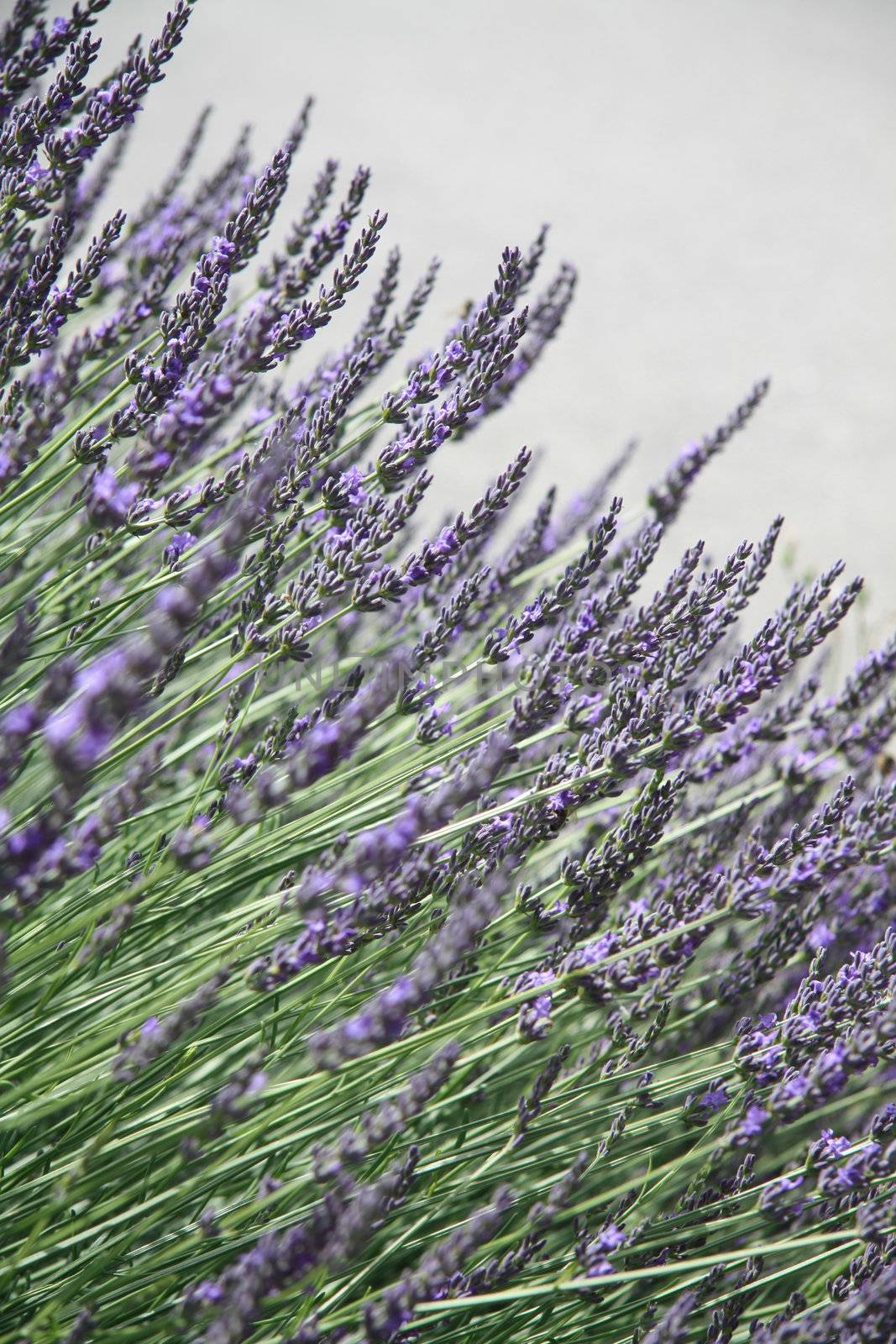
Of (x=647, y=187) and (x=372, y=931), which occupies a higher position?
(x=647, y=187)

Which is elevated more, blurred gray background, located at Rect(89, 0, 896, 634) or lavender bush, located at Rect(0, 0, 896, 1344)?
blurred gray background, located at Rect(89, 0, 896, 634)

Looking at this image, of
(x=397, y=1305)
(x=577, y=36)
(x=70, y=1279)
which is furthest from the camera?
(x=577, y=36)

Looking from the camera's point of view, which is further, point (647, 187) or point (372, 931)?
point (647, 187)

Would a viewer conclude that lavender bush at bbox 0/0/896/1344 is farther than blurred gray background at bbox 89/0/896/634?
No

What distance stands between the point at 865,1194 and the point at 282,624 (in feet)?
1.75

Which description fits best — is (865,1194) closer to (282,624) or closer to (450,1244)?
(450,1244)

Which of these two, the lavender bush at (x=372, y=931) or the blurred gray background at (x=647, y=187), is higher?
the blurred gray background at (x=647, y=187)

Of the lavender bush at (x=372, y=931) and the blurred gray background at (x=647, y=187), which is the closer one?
the lavender bush at (x=372, y=931)

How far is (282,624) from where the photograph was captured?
30.3 inches

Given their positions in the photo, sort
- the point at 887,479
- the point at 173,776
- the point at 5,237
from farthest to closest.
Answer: the point at 887,479
the point at 173,776
the point at 5,237

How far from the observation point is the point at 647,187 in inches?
140

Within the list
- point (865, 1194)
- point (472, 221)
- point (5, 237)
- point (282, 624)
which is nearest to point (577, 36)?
point (472, 221)

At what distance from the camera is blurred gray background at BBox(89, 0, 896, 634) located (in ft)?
10.2

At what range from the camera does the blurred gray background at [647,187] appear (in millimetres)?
3100
